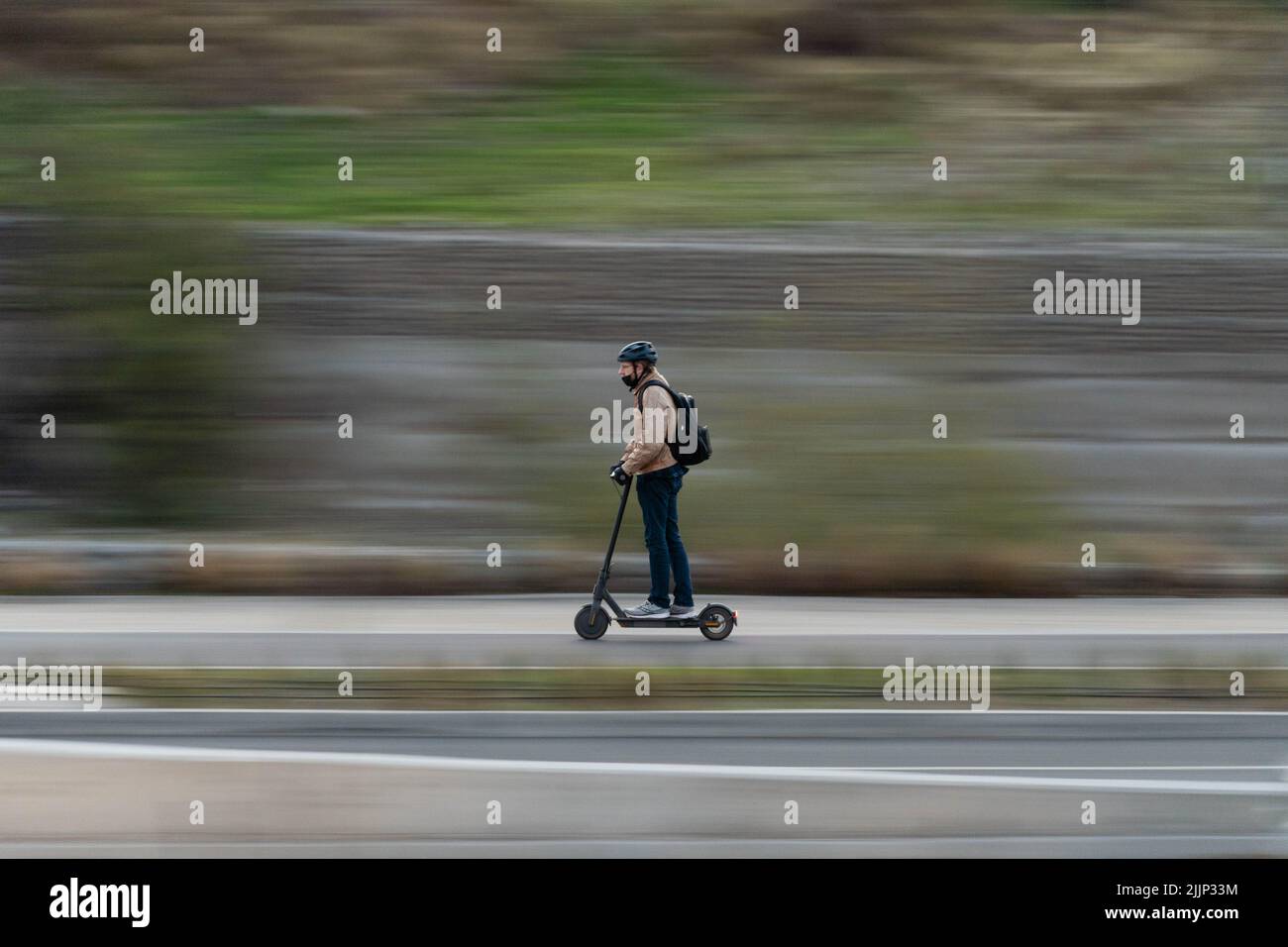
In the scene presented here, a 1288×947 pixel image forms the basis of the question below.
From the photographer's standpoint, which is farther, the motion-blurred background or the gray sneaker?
the motion-blurred background

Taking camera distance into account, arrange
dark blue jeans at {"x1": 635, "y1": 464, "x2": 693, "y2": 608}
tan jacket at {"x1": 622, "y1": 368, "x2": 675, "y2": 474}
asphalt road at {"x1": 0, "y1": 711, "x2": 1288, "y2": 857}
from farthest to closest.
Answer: dark blue jeans at {"x1": 635, "y1": 464, "x2": 693, "y2": 608} < tan jacket at {"x1": 622, "y1": 368, "x2": 675, "y2": 474} < asphalt road at {"x1": 0, "y1": 711, "x2": 1288, "y2": 857}

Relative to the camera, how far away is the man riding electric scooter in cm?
857

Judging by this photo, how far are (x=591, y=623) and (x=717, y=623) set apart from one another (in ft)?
2.34

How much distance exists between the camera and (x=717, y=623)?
9102 millimetres

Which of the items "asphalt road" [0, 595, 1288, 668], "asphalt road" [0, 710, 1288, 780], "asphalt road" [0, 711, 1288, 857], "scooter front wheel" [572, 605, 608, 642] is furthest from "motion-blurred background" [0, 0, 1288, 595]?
"asphalt road" [0, 711, 1288, 857]

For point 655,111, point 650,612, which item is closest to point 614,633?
point 650,612

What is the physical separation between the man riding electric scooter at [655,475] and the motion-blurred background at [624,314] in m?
2.10

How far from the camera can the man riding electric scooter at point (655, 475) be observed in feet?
28.1

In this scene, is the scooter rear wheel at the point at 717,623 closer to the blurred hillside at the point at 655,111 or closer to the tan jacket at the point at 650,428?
the tan jacket at the point at 650,428

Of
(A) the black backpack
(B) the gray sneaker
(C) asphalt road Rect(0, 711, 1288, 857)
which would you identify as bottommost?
(C) asphalt road Rect(0, 711, 1288, 857)

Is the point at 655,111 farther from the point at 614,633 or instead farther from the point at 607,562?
the point at 607,562

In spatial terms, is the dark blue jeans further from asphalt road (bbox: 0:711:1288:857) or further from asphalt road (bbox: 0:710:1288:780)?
asphalt road (bbox: 0:711:1288:857)

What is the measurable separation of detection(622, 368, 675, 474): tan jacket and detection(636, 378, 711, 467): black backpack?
3 centimetres

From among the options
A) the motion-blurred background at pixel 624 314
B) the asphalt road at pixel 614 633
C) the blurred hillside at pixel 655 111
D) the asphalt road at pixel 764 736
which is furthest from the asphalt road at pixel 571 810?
the blurred hillside at pixel 655 111
